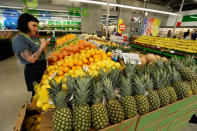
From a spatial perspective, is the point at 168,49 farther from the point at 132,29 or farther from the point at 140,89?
the point at 132,29

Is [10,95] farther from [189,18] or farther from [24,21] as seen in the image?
[189,18]

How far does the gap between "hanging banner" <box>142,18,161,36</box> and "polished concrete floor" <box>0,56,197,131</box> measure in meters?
14.1

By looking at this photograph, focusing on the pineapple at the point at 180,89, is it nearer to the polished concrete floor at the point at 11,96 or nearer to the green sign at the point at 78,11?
the polished concrete floor at the point at 11,96

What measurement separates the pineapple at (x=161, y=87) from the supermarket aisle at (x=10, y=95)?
277 cm

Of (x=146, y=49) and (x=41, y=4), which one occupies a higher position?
(x=41, y=4)

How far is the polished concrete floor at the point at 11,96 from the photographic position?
2.11 meters

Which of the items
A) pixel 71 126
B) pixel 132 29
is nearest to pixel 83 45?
pixel 71 126

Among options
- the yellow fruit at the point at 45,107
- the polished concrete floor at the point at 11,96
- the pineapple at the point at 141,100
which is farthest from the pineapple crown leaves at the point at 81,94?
the polished concrete floor at the point at 11,96

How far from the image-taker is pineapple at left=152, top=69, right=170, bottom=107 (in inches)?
47.6

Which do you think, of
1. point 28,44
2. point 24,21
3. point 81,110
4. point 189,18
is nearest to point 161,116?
point 81,110

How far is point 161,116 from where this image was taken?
1.18 m

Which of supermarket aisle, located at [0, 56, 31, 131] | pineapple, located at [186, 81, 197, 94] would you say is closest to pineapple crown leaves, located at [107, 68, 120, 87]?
pineapple, located at [186, 81, 197, 94]

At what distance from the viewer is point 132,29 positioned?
42.8 feet

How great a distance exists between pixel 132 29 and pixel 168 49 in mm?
8895
